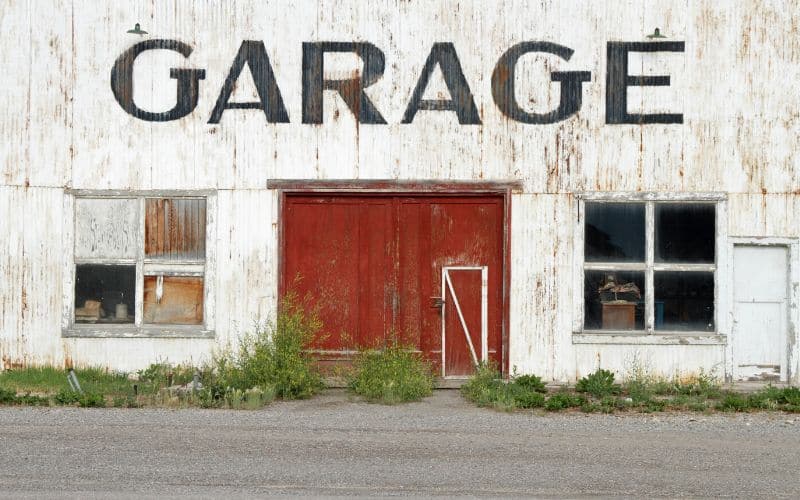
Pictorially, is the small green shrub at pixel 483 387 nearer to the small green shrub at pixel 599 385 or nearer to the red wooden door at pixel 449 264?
the red wooden door at pixel 449 264

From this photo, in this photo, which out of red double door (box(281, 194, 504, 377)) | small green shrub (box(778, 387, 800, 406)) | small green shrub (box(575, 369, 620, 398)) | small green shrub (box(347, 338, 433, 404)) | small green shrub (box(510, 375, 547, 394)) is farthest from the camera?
red double door (box(281, 194, 504, 377))

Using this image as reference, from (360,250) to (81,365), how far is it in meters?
4.08

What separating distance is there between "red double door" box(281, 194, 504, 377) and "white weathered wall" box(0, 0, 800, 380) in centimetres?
36

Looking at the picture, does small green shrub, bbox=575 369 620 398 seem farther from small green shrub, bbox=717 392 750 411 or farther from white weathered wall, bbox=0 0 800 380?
small green shrub, bbox=717 392 750 411

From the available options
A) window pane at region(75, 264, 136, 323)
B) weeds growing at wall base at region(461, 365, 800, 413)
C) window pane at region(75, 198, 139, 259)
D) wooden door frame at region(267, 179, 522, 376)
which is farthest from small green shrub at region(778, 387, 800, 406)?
window pane at region(75, 198, 139, 259)

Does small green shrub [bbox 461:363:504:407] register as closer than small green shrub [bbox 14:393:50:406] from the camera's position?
No

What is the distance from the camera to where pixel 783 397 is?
1435cm

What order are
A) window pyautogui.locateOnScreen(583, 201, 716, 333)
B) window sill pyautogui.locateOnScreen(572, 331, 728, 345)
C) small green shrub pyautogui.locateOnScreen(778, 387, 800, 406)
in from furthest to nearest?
window pyautogui.locateOnScreen(583, 201, 716, 333)
window sill pyautogui.locateOnScreen(572, 331, 728, 345)
small green shrub pyautogui.locateOnScreen(778, 387, 800, 406)

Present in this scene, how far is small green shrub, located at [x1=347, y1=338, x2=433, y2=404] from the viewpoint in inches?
576

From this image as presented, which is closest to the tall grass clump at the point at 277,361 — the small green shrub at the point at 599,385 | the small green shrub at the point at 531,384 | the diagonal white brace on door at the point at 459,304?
the diagonal white brace on door at the point at 459,304

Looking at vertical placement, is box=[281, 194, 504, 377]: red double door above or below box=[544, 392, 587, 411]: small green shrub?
above

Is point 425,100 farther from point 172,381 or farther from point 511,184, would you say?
point 172,381

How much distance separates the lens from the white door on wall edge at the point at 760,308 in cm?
1602

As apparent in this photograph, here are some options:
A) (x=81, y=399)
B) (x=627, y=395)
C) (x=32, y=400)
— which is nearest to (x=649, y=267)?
(x=627, y=395)
